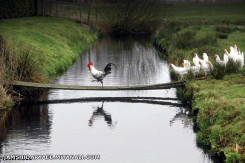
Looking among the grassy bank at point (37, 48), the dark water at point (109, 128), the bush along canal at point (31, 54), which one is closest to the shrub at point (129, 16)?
the grassy bank at point (37, 48)

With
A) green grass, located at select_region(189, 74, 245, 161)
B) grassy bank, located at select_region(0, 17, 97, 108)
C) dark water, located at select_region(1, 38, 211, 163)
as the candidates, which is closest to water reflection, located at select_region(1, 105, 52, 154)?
dark water, located at select_region(1, 38, 211, 163)

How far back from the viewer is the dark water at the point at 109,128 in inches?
585

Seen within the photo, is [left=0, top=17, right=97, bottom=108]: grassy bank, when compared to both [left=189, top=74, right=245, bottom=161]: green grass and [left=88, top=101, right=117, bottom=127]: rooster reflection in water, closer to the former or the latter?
[left=88, top=101, right=117, bottom=127]: rooster reflection in water

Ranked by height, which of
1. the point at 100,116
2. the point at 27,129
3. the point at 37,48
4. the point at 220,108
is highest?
the point at 37,48

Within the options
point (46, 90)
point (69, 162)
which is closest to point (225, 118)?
point (69, 162)

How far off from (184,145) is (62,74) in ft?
43.8

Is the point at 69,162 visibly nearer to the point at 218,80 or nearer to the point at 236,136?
the point at 236,136

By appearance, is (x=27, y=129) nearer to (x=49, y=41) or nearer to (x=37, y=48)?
(x=37, y=48)

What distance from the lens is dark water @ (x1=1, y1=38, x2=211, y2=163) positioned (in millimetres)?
14859

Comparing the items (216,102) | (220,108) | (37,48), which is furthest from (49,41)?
(220,108)

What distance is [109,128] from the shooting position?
56.8ft

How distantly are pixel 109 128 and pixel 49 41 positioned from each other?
58.5 ft

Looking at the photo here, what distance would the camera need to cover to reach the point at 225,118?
15133 millimetres

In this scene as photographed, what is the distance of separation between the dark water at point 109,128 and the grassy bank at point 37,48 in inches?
47.9
